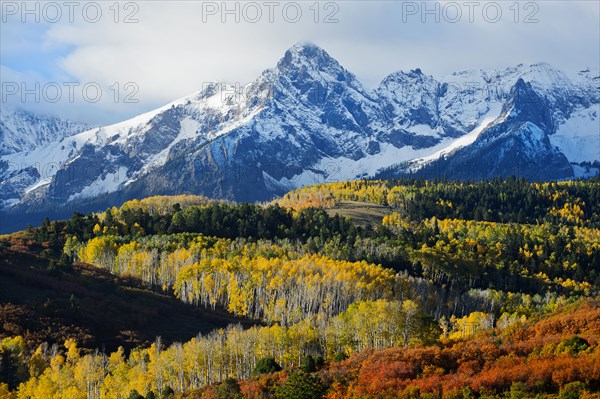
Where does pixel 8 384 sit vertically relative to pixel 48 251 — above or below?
below

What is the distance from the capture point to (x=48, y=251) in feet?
635

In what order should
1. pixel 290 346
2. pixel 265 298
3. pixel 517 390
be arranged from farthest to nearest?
pixel 265 298
pixel 290 346
pixel 517 390

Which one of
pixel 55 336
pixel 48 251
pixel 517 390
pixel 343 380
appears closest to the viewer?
pixel 517 390

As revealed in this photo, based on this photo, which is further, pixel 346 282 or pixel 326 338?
pixel 346 282

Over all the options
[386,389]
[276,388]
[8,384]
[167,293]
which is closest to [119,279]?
[167,293]

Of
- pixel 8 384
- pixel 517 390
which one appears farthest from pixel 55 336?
pixel 517 390

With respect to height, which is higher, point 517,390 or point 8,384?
point 517,390

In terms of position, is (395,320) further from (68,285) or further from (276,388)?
(68,285)

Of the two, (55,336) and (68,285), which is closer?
(55,336)

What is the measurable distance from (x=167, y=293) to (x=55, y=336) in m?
54.3

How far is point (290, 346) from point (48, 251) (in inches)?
3986

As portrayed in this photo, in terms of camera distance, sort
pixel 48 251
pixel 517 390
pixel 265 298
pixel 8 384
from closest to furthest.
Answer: pixel 517 390 → pixel 8 384 → pixel 265 298 → pixel 48 251

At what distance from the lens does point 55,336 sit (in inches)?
5027

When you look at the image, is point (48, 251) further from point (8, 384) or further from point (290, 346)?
point (290, 346)
